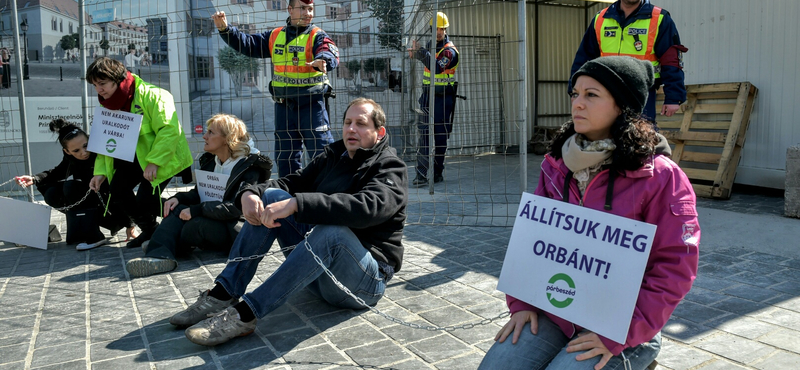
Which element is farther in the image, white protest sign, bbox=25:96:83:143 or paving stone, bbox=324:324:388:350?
white protest sign, bbox=25:96:83:143

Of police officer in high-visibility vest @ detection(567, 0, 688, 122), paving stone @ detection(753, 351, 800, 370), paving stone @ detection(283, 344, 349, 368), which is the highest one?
police officer in high-visibility vest @ detection(567, 0, 688, 122)

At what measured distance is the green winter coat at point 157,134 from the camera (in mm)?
5418

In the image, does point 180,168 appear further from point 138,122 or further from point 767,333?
point 767,333

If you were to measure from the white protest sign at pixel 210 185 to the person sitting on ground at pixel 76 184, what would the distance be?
1.10 metres

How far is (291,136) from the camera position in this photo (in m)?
6.43

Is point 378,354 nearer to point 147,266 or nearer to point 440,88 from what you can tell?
point 147,266

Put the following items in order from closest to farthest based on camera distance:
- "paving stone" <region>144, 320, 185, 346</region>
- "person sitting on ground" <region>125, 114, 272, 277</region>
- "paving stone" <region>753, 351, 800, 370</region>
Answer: "paving stone" <region>753, 351, 800, 370</region>, "paving stone" <region>144, 320, 185, 346</region>, "person sitting on ground" <region>125, 114, 272, 277</region>

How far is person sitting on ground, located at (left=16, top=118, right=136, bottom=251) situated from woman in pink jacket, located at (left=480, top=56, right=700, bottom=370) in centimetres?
456

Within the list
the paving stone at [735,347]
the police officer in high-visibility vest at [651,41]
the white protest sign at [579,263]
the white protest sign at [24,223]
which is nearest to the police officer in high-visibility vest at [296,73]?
the white protest sign at [24,223]

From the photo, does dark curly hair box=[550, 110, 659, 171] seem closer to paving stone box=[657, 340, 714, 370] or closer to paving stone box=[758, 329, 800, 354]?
paving stone box=[657, 340, 714, 370]

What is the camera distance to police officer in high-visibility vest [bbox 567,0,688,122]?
4.74 metres

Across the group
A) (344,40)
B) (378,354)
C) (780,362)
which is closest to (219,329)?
(378,354)

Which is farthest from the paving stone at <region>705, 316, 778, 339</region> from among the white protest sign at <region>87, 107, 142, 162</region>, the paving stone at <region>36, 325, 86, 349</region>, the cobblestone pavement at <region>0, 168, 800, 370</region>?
the white protest sign at <region>87, 107, 142, 162</region>

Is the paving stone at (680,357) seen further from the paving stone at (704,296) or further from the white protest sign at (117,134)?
the white protest sign at (117,134)
